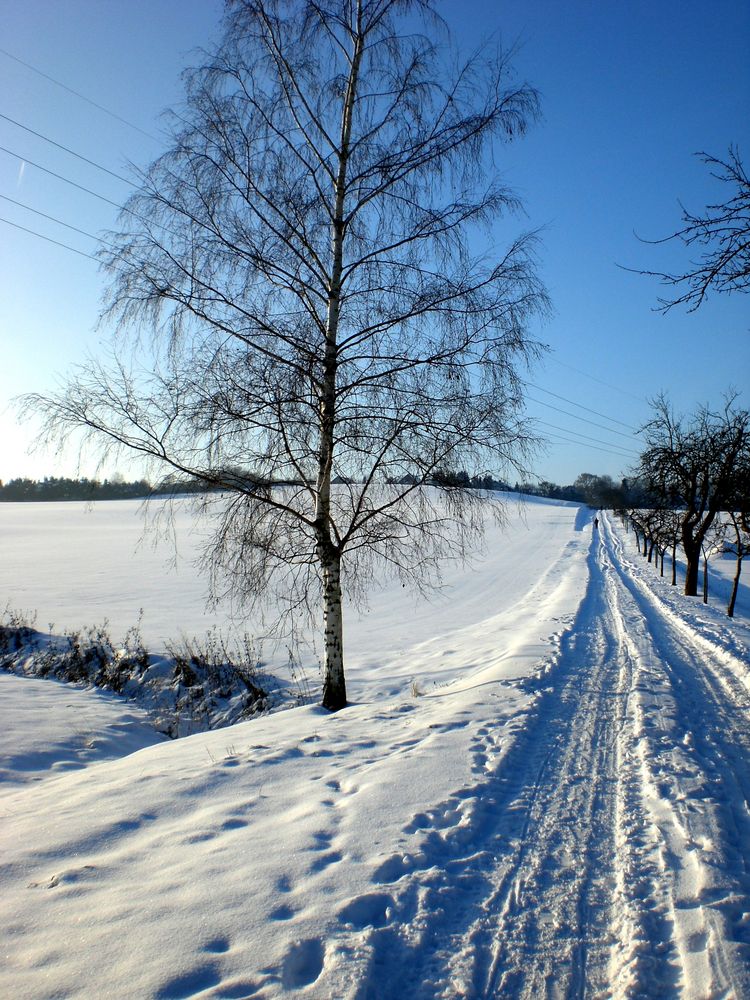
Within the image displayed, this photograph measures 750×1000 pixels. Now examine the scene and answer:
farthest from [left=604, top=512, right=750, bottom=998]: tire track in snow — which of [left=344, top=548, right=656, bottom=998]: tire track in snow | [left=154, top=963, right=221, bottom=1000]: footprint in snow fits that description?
[left=154, top=963, right=221, bottom=1000]: footprint in snow

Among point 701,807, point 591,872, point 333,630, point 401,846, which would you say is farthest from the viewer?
point 333,630

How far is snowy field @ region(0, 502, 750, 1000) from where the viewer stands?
2.59 metres

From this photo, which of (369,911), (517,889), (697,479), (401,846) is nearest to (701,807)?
(517,889)

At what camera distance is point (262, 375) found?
6.48m

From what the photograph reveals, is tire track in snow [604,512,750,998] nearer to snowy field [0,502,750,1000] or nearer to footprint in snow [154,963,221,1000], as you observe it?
snowy field [0,502,750,1000]

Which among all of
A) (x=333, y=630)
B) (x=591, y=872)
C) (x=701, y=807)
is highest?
(x=333, y=630)

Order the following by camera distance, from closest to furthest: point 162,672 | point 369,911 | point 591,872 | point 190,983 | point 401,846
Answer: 1. point 190,983
2. point 369,911
3. point 591,872
4. point 401,846
5. point 162,672

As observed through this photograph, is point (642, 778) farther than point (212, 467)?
No

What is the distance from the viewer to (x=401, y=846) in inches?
139

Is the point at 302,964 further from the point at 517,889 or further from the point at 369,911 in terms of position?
the point at 517,889

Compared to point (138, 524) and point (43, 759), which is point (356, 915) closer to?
point (43, 759)

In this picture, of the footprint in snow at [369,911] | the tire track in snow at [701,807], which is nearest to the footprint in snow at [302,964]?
the footprint in snow at [369,911]

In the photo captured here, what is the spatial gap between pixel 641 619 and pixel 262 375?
38.6 feet

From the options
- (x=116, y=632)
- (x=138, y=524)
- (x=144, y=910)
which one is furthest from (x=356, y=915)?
(x=138, y=524)
